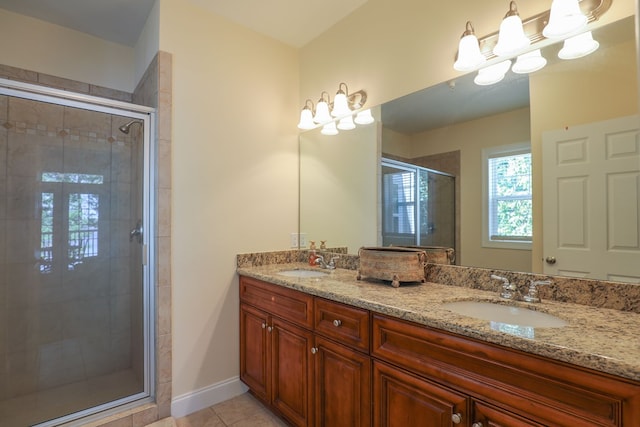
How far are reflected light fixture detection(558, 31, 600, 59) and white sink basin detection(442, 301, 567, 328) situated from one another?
41.1 inches

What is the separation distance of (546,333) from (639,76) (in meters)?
1.00

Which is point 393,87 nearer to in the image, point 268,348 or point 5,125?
point 268,348

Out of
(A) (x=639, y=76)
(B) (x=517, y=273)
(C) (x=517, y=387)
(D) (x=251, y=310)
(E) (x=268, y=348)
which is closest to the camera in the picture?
(C) (x=517, y=387)

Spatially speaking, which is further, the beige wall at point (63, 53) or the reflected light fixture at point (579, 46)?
the beige wall at point (63, 53)

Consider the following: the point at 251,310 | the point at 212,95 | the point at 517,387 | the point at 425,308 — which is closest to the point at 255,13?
the point at 212,95

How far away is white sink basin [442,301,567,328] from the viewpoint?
1163 mm

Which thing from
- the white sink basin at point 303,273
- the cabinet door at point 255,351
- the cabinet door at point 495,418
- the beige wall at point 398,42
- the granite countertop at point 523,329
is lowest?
the cabinet door at point 255,351

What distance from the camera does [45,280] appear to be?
2221 mm

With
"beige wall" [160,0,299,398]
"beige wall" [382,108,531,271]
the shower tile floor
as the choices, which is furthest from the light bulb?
the shower tile floor

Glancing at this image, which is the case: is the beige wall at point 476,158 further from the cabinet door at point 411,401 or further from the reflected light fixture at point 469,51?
the cabinet door at point 411,401

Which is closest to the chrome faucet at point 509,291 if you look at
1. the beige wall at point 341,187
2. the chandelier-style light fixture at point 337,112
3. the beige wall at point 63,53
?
the beige wall at point 341,187

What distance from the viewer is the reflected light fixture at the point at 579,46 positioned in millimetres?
1257

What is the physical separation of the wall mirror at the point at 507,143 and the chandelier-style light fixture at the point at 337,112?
7 centimetres

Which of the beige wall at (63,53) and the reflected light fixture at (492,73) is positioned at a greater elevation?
the beige wall at (63,53)
